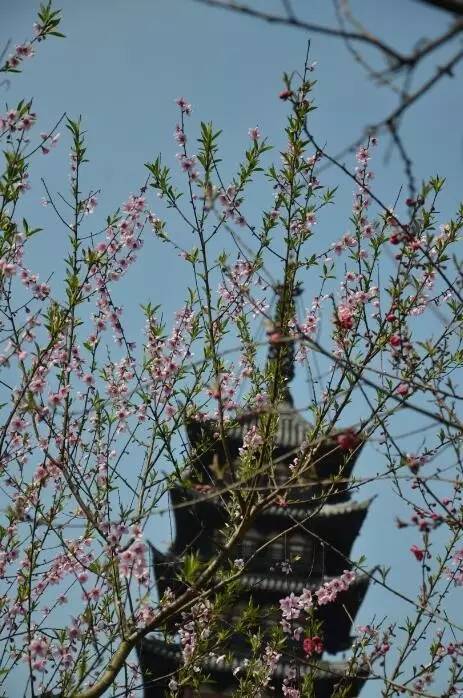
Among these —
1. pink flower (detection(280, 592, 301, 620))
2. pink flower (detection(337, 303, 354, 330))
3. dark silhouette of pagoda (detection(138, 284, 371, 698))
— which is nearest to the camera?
pink flower (detection(337, 303, 354, 330))

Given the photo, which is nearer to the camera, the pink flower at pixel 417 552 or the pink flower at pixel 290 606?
the pink flower at pixel 417 552

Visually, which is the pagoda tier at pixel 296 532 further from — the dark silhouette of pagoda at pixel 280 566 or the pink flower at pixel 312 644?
the pink flower at pixel 312 644

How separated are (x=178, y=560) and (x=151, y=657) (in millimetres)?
13657

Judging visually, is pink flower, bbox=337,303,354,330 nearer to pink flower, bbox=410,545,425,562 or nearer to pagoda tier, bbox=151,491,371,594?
pink flower, bbox=410,545,425,562

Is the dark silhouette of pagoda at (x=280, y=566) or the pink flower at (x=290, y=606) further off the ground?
the dark silhouette of pagoda at (x=280, y=566)

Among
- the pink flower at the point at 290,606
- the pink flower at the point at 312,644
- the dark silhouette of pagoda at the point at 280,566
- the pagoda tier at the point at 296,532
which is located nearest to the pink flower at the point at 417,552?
the pink flower at the point at 312,644

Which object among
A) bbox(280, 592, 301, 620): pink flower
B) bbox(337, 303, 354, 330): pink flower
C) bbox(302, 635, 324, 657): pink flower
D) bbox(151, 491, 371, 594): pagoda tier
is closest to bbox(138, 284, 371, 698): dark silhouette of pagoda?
bbox(151, 491, 371, 594): pagoda tier

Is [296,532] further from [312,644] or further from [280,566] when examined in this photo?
[312,644]

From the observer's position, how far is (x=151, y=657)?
17031 millimetres

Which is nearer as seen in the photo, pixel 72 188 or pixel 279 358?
pixel 279 358

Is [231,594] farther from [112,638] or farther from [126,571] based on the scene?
[126,571]

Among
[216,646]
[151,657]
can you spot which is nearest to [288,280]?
[216,646]

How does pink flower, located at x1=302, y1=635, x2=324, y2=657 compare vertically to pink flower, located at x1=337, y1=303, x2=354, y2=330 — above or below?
below

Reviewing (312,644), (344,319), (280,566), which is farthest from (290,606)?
(280,566)
